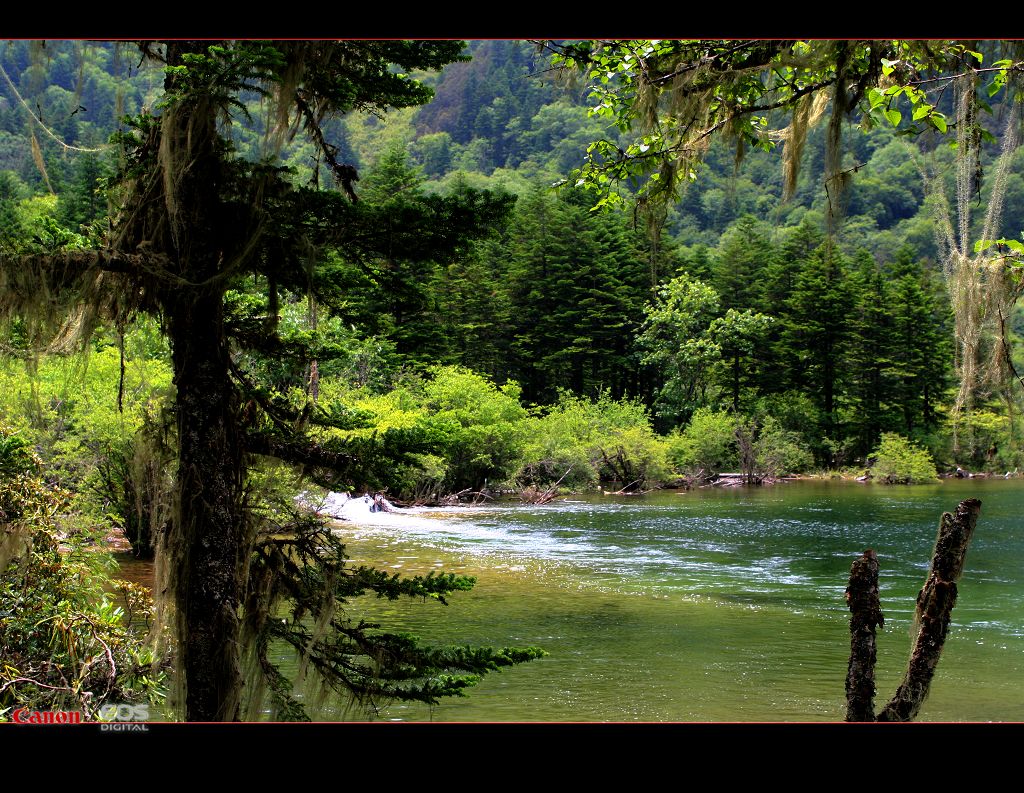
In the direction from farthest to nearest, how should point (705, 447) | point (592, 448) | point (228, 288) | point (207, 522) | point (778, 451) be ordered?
point (778, 451) < point (705, 447) < point (592, 448) < point (228, 288) < point (207, 522)

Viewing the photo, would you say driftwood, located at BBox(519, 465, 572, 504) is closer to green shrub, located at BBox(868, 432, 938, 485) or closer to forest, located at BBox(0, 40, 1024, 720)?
green shrub, located at BBox(868, 432, 938, 485)

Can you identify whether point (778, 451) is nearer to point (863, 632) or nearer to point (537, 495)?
point (537, 495)

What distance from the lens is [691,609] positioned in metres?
12.3

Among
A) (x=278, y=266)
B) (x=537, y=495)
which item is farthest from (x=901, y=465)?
(x=278, y=266)

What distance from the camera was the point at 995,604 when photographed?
41.7ft

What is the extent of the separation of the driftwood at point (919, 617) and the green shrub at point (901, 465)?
3539 centimetres

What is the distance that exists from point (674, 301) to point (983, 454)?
14.3m

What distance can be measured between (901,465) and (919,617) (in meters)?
35.8

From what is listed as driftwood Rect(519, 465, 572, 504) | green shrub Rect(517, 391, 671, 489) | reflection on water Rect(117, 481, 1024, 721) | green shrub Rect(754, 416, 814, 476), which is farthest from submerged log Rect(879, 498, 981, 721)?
green shrub Rect(754, 416, 814, 476)

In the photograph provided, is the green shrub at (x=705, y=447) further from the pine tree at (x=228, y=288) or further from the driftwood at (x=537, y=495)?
the pine tree at (x=228, y=288)

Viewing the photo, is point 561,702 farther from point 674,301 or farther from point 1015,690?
point 674,301

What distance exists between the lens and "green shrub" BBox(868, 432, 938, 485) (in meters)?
36.5

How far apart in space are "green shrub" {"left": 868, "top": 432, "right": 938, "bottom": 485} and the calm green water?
43.8ft

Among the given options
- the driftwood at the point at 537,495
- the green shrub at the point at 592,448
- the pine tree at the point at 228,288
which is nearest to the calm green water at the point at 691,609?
the pine tree at the point at 228,288
